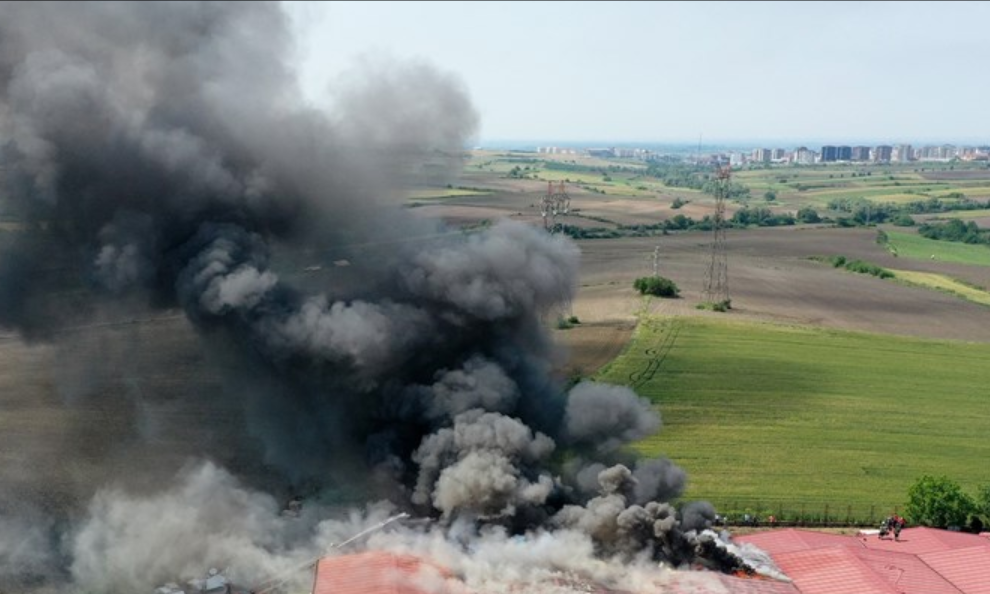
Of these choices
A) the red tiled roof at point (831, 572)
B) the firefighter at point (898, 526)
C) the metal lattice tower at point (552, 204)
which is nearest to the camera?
the red tiled roof at point (831, 572)

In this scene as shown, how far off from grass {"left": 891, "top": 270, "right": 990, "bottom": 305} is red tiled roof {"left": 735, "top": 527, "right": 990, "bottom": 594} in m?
65.8

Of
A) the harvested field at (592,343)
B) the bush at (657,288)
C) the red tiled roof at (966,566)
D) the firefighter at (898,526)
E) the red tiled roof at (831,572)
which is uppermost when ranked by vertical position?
the bush at (657,288)

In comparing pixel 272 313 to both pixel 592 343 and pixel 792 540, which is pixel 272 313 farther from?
pixel 592 343

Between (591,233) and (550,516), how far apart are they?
101958mm

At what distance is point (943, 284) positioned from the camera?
10275 cm

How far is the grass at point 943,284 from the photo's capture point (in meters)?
95.5

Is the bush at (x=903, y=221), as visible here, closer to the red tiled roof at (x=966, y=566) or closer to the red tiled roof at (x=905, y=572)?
the red tiled roof at (x=966, y=566)

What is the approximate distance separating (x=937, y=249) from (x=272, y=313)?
413 feet

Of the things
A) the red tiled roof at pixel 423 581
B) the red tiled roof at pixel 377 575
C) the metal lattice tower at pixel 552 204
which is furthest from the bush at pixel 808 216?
the red tiled roof at pixel 377 575

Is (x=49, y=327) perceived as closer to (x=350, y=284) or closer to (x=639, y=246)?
(x=350, y=284)

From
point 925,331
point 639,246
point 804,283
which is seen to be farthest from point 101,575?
point 639,246

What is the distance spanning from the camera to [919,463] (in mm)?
44250

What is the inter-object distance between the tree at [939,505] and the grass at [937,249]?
311 ft

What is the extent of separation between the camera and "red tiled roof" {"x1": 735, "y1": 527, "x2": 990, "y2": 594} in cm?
2997
